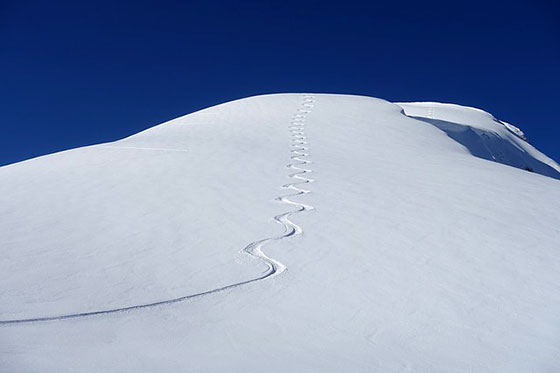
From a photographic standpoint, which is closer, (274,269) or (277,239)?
(274,269)

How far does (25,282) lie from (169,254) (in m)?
1.26

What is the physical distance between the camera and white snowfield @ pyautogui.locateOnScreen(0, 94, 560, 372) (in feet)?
9.30

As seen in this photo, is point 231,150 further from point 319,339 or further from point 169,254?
point 319,339

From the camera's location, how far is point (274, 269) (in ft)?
13.6

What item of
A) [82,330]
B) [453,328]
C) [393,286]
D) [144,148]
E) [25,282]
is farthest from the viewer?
[144,148]

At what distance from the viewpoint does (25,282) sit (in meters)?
3.62

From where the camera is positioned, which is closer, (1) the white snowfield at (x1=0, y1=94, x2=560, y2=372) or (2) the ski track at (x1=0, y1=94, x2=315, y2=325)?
(1) the white snowfield at (x1=0, y1=94, x2=560, y2=372)

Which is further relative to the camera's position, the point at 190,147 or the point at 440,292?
the point at 190,147

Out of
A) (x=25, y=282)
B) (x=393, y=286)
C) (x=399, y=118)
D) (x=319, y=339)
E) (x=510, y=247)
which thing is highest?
(x=399, y=118)

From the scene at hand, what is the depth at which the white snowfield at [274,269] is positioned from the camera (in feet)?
9.30

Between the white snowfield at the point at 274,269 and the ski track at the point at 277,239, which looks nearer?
the white snowfield at the point at 274,269

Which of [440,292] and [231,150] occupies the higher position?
[231,150]

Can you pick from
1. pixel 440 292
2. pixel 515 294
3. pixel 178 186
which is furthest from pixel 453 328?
pixel 178 186

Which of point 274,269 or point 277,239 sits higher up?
point 277,239
